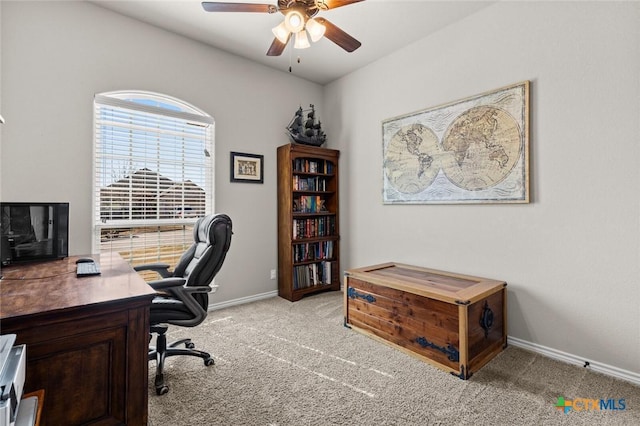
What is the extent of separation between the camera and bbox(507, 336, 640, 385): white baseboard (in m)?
1.97

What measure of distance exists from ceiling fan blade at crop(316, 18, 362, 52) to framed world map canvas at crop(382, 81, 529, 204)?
1141 mm

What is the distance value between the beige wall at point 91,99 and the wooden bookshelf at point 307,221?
0.21 meters

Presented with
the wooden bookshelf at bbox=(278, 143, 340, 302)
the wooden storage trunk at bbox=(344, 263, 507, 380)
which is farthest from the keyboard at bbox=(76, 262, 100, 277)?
the wooden bookshelf at bbox=(278, 143, 340, 302)

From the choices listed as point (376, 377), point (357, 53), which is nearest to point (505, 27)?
point (357, 53)

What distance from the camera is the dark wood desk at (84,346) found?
112 centimetres

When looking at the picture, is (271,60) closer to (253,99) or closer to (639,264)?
(253,99)

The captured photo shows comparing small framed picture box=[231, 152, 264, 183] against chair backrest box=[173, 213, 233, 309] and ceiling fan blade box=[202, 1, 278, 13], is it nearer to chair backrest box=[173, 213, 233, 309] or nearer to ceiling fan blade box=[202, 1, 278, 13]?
chair backrest box=[173, 213, 233, 309]

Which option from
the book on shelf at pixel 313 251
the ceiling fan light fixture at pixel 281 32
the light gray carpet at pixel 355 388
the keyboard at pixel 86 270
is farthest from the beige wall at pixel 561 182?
the keyboard at pixel 86 270

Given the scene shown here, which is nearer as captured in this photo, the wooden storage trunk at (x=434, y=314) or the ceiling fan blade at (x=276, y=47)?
the wooden storage trunk at (x=434, y=314)

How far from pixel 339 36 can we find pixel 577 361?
2972mm

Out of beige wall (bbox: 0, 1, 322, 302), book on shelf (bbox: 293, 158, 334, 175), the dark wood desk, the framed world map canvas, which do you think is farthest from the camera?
book on shelf (bbox: 293, 158, 334, 175)

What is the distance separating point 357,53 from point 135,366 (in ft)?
11.5

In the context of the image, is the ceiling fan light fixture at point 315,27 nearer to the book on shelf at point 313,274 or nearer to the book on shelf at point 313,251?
the book on shelf at point 313,251

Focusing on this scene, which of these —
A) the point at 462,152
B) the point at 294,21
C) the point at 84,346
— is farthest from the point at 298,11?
the point at 84,346
